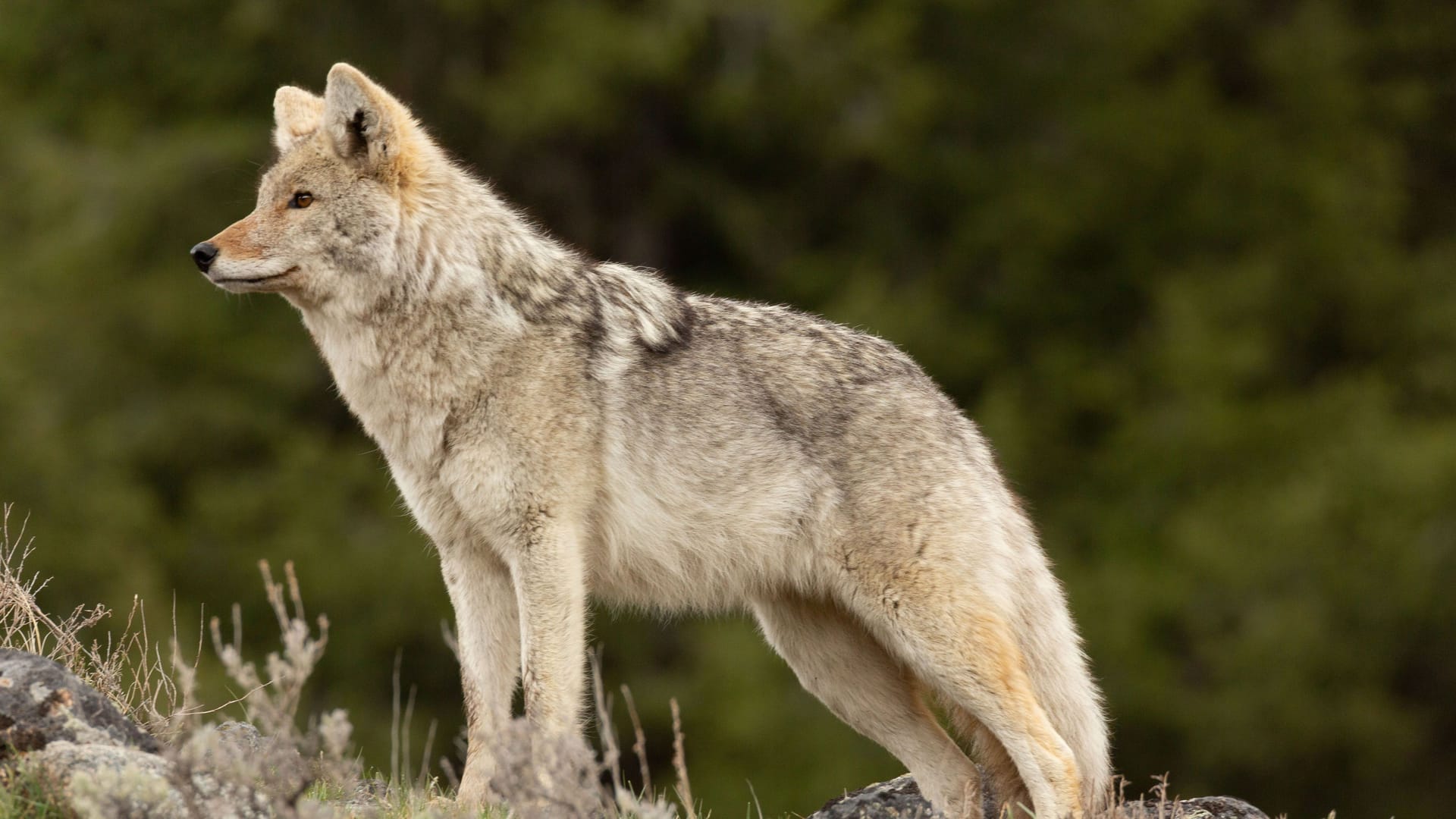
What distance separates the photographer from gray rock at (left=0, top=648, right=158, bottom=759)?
5.11 m

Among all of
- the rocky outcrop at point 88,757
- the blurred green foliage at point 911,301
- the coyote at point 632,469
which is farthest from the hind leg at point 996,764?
the blurred green foliage at point 911,301

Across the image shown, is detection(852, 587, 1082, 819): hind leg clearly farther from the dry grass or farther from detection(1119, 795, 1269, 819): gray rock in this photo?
the dry grass

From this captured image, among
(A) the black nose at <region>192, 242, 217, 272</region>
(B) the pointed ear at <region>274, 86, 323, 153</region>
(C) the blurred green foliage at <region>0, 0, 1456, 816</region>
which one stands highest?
(B) the pointed ear at <region>274, 86, 323, 153</region>

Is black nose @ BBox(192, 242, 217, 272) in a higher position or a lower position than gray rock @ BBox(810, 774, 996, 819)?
higher

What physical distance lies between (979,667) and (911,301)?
12.4 meters

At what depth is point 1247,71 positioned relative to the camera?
21.3 m

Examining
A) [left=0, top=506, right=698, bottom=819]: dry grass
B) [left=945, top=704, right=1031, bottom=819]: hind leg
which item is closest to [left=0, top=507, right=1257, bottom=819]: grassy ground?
[left=0, top=506, right=698, bottom=819]: dry grass

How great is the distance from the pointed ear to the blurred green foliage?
9395 millimetres

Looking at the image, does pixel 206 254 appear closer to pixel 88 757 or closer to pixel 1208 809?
pixel 88 757

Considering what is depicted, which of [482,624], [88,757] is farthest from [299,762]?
[482,624]

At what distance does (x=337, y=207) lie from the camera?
20.4ft

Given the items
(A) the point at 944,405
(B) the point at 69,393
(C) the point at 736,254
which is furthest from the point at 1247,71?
(A) the point at 944,405

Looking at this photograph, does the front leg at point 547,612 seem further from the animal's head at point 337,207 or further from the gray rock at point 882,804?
the gray rock at point 882,804

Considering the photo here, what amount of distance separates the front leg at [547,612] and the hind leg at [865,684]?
96cm
